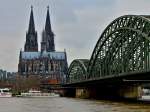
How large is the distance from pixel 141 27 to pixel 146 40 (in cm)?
419

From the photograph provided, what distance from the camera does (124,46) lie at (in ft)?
373

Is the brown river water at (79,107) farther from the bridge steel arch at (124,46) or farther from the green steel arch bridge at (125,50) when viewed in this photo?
the bridge steel arch at (124,46)

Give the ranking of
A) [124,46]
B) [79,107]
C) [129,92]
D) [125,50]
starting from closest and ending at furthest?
[79,107] → [125,50] → [124,46] → [129,92]

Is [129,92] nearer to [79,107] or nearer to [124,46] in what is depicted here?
[124,46]

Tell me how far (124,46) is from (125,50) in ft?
10.7

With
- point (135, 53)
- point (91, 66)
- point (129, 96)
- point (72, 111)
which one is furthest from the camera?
point (91, 66)

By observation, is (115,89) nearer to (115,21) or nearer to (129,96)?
(129,96)

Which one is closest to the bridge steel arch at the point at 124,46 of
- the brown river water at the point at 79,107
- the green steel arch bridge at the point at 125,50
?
the green steel arch bridge at the point at 125,50

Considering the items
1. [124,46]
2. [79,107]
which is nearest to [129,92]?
[124,46]

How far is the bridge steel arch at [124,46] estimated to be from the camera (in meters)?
95.8

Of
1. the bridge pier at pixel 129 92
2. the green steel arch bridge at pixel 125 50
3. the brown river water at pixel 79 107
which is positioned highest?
the green steel arch bridge at pixel 125 50

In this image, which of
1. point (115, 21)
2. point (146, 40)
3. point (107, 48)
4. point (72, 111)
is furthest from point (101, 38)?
point (72, 111)

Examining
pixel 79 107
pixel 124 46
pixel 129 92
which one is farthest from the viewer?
pixel 129 92

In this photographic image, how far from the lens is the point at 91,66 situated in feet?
511
